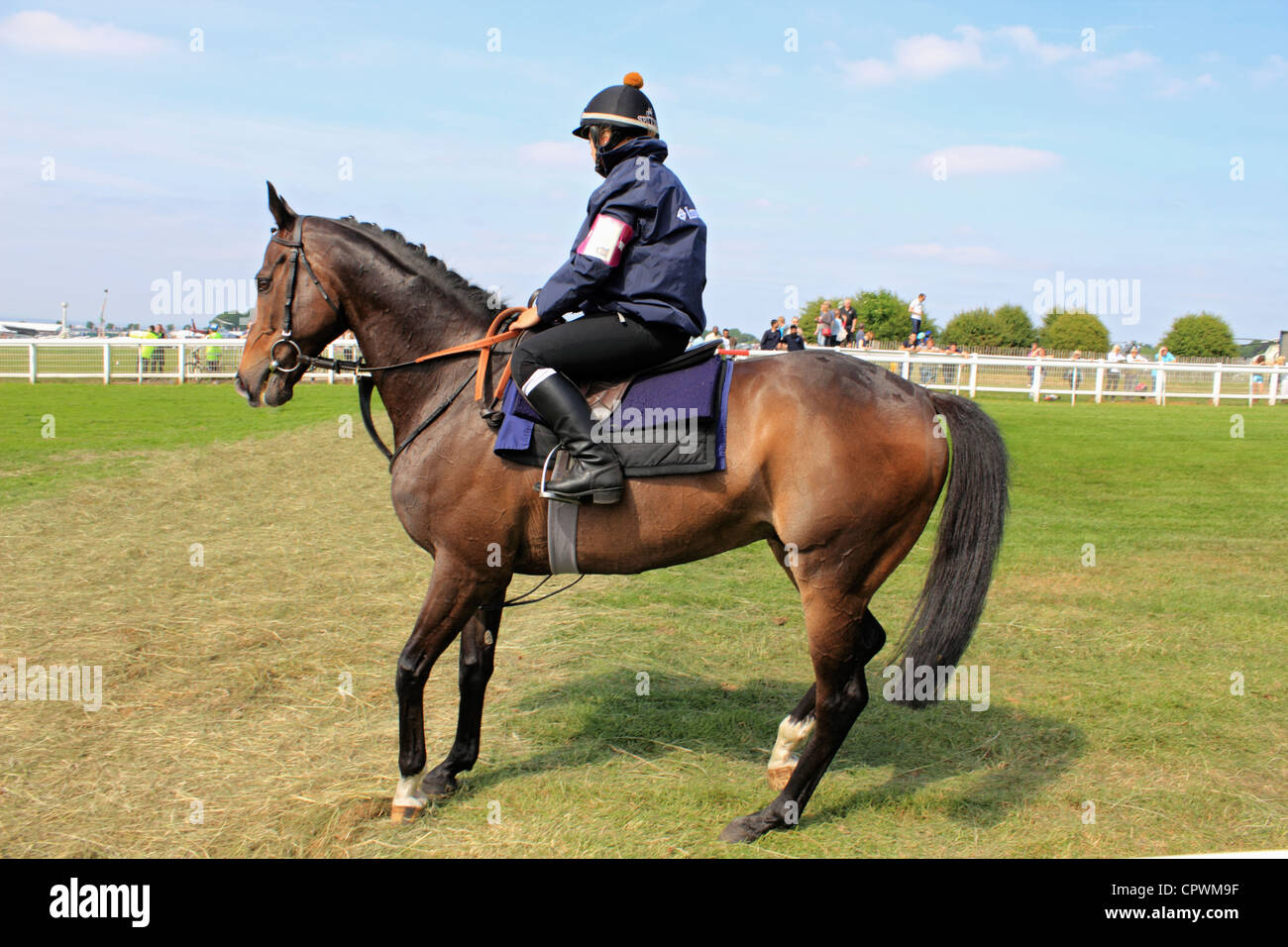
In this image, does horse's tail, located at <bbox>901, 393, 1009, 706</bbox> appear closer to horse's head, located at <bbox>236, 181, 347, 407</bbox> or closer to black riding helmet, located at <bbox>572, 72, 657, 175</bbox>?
black riding helmet, located at <bbox>572, 72, 657, 175</bbox>

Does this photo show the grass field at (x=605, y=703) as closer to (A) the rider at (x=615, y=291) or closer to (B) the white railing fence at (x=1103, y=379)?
(A) the rider at (x=615, y=291)

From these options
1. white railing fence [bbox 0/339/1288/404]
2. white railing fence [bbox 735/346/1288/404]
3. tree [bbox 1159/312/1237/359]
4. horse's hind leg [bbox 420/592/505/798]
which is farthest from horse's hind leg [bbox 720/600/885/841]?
tree [bbox 1159/312/1237/359]

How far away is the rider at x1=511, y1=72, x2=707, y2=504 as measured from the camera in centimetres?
409

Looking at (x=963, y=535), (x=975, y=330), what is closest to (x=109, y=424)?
(x=963, y=535)

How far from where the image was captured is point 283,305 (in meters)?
4.50

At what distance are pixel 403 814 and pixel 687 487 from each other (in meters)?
1.96

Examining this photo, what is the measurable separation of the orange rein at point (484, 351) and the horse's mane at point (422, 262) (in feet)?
0.61

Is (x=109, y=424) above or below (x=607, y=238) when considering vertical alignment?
below

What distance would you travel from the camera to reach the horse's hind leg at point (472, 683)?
4.60 metres

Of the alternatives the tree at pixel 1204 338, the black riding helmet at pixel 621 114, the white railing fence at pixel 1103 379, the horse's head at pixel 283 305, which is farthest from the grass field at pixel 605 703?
the tree at pixel 1204 338

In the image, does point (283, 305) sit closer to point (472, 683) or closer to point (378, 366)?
point (378, 366)

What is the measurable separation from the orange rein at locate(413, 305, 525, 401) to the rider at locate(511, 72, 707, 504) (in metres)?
0.15
